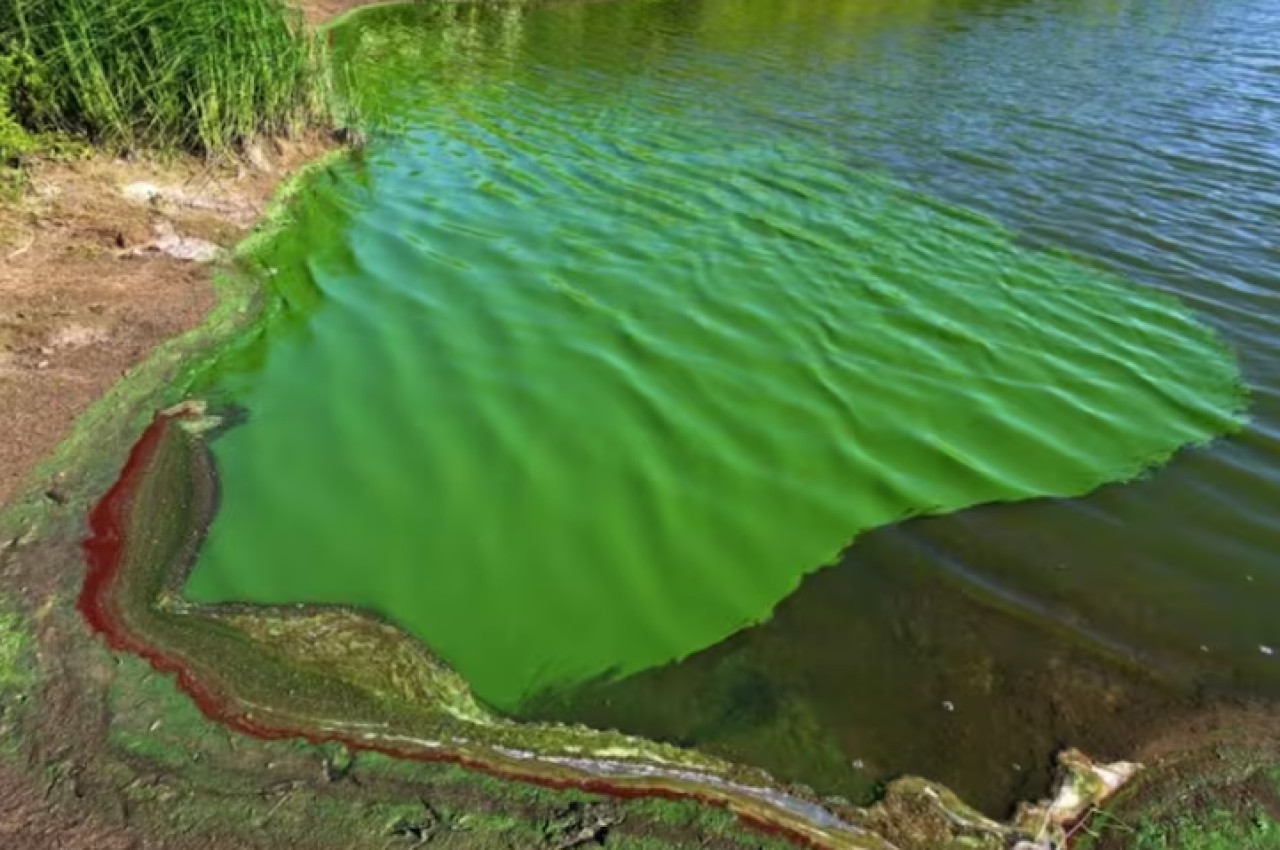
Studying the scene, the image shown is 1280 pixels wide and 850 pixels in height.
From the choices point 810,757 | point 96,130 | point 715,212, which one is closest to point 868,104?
point 715,212

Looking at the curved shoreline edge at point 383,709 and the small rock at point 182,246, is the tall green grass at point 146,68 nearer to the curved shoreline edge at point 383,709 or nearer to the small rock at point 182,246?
the small rock at point 182,246

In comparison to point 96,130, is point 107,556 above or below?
below

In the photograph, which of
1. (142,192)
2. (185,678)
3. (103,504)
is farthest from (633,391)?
(142,192)

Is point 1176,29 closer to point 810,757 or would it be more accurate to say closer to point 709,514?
point 709,514

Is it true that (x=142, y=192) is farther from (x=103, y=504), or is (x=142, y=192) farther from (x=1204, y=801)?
(x=1204, y=801)

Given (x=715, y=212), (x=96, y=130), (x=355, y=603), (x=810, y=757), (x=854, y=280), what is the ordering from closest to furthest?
1. (x=810, y=757)
2. (x=355, y=603)
3. (x=854, y=280)
4. (x=96, y=130)
5. (x=715, y=212)

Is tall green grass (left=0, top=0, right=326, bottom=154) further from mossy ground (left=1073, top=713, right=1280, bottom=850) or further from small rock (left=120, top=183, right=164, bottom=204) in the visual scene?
mossy ground (left=1073, top=713, right=1280, bottom=850)
